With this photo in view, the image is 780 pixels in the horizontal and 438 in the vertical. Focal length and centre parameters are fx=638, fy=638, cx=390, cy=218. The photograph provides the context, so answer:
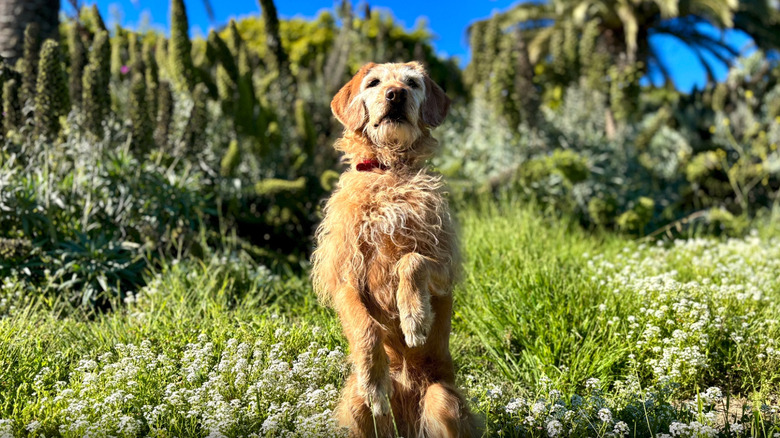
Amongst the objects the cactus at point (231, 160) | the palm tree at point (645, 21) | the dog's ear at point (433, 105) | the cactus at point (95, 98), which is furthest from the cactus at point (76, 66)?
the palm tree at point (645, 21)

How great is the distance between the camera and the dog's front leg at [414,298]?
87.8 inches

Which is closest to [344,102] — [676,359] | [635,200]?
[676,359]

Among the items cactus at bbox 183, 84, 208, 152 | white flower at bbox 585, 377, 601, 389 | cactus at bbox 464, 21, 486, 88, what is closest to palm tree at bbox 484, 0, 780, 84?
cactus at bbox 464, 21, 486, 88

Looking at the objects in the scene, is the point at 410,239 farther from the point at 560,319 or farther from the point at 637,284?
the point at 637,284

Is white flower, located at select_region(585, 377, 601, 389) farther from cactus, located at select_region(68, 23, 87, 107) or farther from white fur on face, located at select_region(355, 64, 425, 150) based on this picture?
cactus, located at select_region(68, 23, 87, 107)

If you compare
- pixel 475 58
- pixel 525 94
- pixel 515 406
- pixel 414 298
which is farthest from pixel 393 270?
pixel 475 58

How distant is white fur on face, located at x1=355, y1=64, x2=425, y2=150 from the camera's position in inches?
98.6

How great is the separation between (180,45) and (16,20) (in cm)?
140

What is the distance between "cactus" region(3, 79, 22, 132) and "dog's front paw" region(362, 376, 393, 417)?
3910 mm

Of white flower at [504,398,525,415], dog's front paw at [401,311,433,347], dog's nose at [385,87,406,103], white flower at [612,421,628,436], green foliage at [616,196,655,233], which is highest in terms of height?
dog's nose at [385,87,406,103]

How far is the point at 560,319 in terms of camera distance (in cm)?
362

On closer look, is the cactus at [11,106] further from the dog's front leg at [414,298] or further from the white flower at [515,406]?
the white flower at [515,406]

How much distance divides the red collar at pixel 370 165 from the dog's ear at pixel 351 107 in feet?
0.50

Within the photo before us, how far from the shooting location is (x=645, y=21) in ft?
53.7
